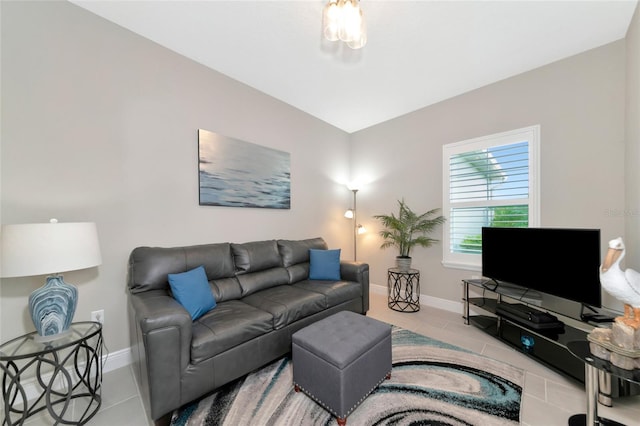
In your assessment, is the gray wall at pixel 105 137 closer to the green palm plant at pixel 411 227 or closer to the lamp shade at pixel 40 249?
the lamp shade at pixel 40 249

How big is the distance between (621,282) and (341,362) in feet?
5.00

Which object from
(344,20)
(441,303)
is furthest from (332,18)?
(441,303)

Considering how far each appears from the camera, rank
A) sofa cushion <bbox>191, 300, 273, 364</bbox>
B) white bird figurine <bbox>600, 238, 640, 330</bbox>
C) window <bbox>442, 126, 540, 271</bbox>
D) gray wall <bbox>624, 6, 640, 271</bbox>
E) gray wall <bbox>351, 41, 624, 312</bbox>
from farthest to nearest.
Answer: window <bbox>442, 126, 540, 271</bbox> → gray wall <bbox>351, 41, 624, 312</bbox> → gray wall <bbox>624, 6, 640, 271</bbox> → sofa cushion <bbox>191, 300, 273, 364</bbox> → white bird figurine <bbox>600, 238, 640, 330</bbox>

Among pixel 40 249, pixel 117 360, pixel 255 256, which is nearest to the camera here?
pixel 40 249

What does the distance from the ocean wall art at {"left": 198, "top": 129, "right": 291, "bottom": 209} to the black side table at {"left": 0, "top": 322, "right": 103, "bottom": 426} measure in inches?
54.2

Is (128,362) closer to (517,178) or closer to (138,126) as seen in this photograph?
(138,126)

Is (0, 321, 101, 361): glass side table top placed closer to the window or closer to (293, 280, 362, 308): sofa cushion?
(293, 280, 362, 308): sofa cushion

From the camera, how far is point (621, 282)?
4.06 ft

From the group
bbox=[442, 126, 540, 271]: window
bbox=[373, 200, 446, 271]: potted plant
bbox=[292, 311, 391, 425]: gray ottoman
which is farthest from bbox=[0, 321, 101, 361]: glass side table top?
bbox=[442, 126, 540, 271]: window

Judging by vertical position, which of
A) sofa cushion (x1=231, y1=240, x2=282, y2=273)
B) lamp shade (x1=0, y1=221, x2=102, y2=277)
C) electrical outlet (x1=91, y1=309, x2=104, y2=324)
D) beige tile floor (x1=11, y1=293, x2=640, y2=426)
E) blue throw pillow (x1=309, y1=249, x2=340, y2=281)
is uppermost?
lamp shade (x1=0, y1=221, x2=102, y2=277)

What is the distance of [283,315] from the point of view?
1.92 metres

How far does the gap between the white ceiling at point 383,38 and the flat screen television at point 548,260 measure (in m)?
1.70

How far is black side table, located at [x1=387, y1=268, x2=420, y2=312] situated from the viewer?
313 cm

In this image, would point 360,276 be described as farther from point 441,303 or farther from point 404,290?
point 441,303
